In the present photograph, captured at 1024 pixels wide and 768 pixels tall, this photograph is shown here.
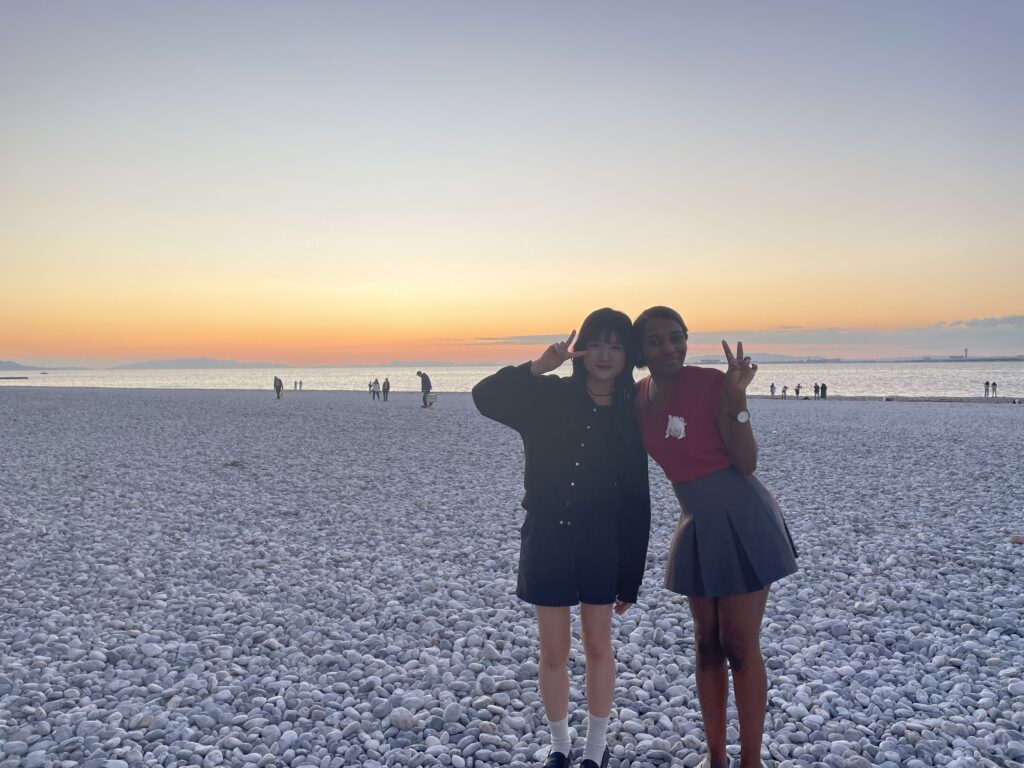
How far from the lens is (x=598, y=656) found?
3.78 m

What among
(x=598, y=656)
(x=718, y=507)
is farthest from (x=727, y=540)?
(x=598, y=656)

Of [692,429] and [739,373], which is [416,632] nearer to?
[692,429]

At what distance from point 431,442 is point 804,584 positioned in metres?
16.0

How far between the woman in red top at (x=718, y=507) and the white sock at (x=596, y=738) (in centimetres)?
74

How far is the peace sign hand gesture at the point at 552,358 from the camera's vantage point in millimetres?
3688

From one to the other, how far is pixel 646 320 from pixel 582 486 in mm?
930

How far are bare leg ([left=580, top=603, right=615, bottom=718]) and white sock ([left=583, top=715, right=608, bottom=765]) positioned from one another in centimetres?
4

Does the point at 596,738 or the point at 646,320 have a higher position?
the point at 646,320

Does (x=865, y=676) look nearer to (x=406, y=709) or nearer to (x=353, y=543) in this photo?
(x=406, y=709)

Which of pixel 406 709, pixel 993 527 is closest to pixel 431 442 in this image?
pixel 993 527

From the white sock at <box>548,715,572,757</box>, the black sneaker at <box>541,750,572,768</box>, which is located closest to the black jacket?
the white sock at <box>548,715,572,757</box>

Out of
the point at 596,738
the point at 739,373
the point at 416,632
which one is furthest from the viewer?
the point at 416,632

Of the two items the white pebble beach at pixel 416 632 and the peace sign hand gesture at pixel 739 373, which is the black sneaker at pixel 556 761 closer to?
the white pebble beach at pixel 416 632

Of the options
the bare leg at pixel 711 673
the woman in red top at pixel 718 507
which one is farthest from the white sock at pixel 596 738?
the woman in red top at pixel 718 507
